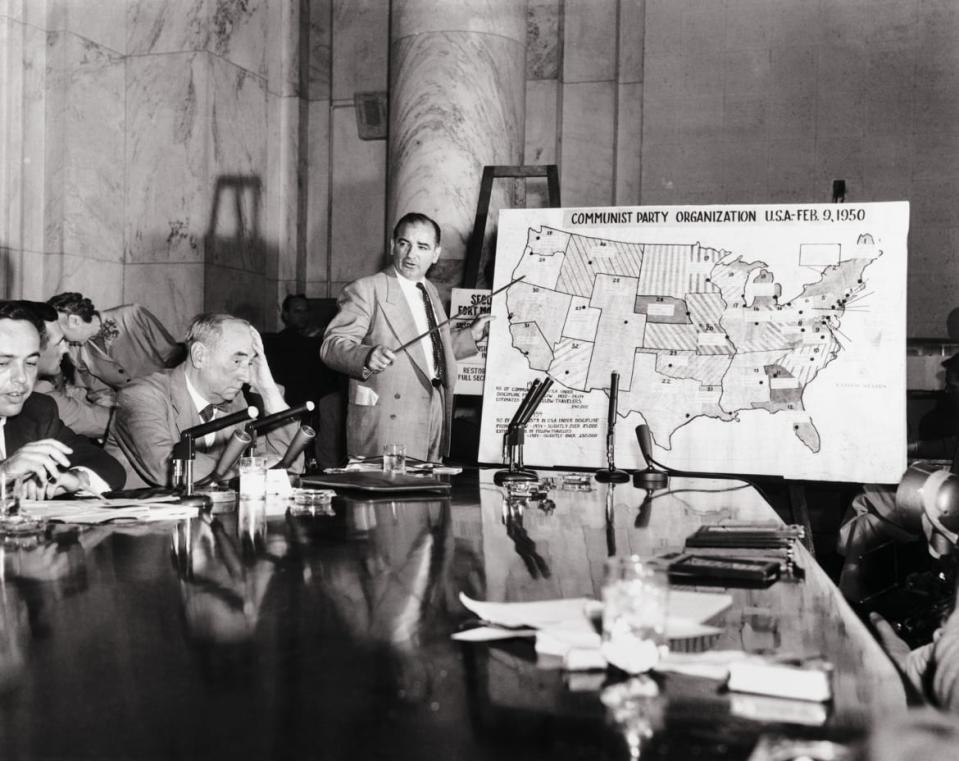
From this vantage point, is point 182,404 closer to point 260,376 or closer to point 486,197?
point 260,376

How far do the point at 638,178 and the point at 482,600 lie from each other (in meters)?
6.25

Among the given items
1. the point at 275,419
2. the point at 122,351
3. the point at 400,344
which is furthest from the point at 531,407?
the point at 122,351

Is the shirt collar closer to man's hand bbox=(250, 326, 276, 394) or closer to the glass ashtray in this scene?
man's hand bbox=(250, 326, 276, 394)

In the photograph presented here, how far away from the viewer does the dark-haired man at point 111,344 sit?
5301 millimetres

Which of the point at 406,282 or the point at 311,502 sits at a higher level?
the point at 406,282

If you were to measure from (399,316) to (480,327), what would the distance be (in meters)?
0.50

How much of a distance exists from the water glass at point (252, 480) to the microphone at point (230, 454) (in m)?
0.12

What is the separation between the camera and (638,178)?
748 centimetres

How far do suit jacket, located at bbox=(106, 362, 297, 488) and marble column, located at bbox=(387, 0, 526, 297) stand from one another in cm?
284

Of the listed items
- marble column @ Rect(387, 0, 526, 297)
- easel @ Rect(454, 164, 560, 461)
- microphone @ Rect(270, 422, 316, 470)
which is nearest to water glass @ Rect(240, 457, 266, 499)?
microphone @ Rect(270, 422, 316, 470)

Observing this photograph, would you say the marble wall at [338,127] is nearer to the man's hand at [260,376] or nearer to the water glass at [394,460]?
the man's hand at [260,376]

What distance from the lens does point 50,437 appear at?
10.2 feet

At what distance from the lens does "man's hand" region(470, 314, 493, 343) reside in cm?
496

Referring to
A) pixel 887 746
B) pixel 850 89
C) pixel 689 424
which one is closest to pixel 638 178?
pixel 850 89
